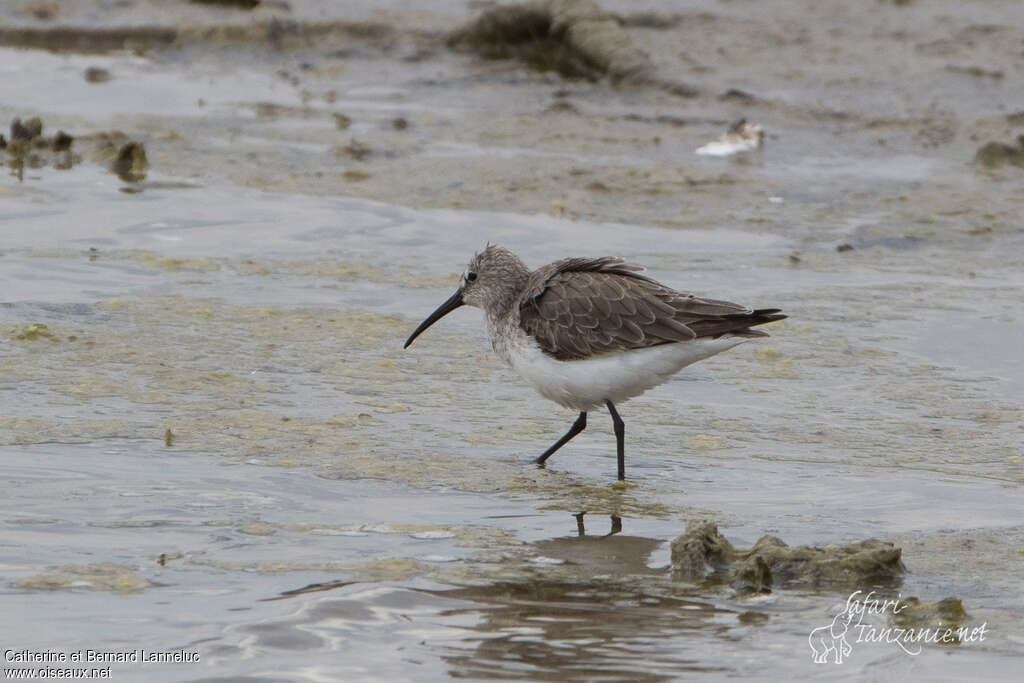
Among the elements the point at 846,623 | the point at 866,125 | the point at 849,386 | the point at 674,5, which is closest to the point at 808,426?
the point at 849,386

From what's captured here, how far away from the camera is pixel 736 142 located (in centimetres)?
1266

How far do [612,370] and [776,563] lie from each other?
1.68 metres

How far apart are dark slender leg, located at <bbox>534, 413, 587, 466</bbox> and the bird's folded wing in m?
0.41

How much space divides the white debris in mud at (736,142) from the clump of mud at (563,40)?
1876 mm

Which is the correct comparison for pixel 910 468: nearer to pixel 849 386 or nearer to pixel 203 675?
pixel 849 386

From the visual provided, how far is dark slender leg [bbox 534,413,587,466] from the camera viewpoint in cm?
684

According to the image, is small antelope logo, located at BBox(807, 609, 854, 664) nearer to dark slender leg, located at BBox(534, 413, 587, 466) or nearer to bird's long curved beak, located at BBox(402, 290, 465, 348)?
dark slender leg, located at BBox(534, 413, 587, 466)

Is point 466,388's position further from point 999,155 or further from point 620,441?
point 999,155

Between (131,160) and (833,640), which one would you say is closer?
(833,640)

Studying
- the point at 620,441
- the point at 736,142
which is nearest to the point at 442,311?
the point at 620,441

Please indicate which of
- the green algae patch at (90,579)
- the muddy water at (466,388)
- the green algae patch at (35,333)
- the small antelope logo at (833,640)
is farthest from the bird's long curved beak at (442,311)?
the small antelope logo at (833,640)

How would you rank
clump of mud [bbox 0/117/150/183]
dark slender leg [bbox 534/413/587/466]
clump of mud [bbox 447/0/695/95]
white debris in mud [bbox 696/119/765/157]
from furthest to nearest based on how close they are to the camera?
clump of mud [bbox 447/0/695/95] → white debris in mud [bbox 696/119/765/157] → clump of mud [bbox 0/117/150/183] → dark slender leg [bbox 534/413/587/466]

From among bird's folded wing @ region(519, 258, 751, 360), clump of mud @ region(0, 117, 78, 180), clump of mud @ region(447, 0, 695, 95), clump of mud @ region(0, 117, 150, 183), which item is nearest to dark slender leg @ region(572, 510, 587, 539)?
bird's folded wing @ region(519, 258, 751, 360)

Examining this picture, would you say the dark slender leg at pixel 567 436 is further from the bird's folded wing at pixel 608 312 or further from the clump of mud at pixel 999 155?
the clump of mud at pixel 999 155
